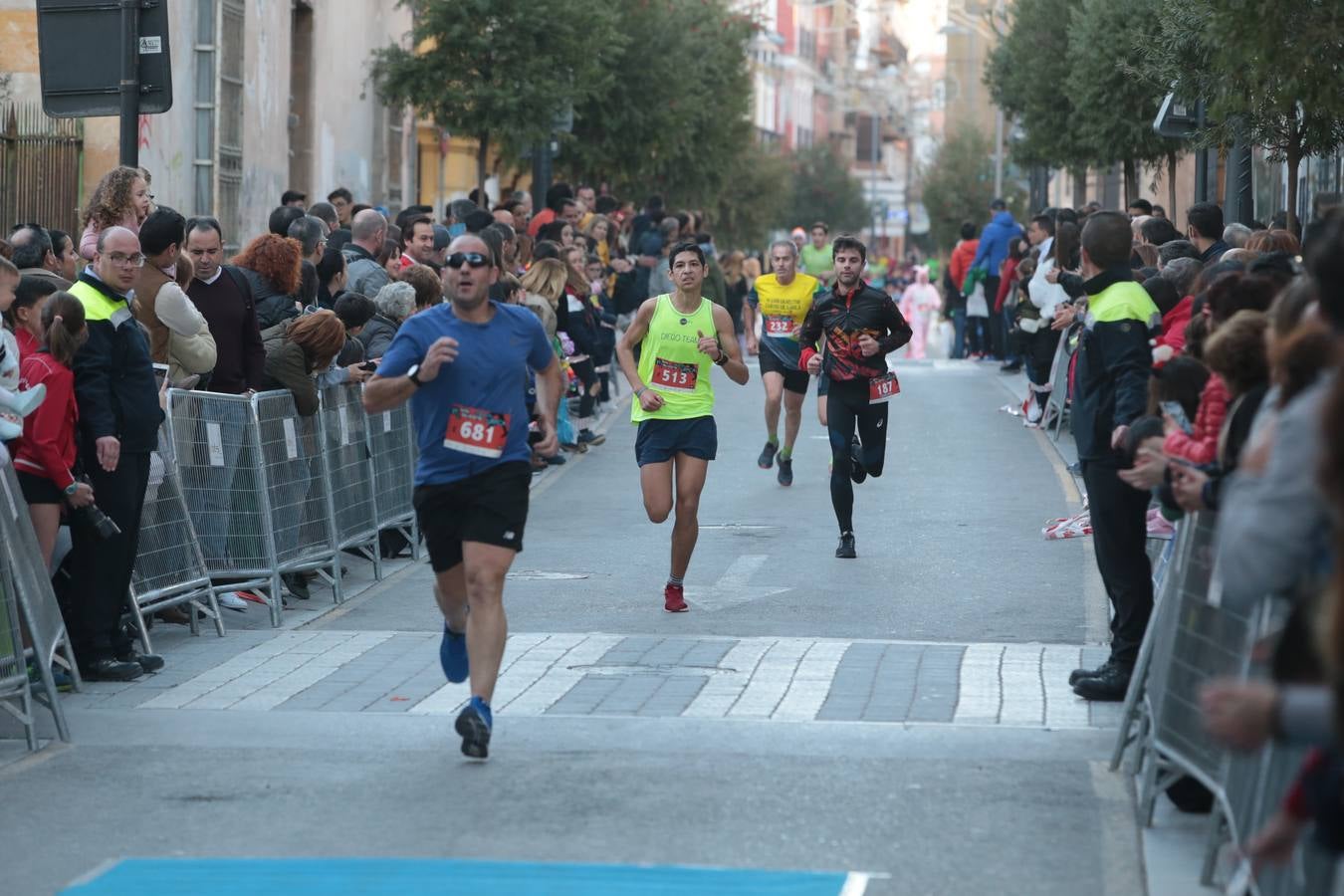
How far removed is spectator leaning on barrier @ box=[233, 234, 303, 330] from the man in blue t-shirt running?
4.30m

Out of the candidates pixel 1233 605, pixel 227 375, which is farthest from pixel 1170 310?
pixel 1233 605

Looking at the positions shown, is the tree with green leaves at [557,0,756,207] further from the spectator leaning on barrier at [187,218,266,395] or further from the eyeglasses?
the eyeglasses

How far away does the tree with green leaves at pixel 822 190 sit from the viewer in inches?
3935

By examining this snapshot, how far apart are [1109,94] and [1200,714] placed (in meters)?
19.3

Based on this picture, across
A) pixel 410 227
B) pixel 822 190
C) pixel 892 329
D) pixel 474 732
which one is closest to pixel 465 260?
pixel 474 732

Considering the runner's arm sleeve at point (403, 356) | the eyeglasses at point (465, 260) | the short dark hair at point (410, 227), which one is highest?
the short dark hair at point (410, 227)

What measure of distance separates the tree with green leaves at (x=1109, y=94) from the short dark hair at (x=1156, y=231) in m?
6.87

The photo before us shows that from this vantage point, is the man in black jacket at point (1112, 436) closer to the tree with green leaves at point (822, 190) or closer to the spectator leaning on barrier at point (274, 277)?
the spectator leaning on barrier at point (274, 277)

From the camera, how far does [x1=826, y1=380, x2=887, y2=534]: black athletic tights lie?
13797 millimetres

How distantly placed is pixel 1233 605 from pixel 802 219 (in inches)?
3723

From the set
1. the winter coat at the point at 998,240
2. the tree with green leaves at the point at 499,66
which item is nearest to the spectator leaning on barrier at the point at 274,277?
the tree with green leaves at the point at 499,66

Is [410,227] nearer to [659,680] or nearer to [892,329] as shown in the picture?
[892,329]

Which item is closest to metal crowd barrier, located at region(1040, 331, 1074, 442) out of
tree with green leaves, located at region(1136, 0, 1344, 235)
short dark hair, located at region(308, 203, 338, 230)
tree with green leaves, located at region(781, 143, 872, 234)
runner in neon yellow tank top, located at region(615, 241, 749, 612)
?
short dark hair, located at region(308, 203, 338, 230)

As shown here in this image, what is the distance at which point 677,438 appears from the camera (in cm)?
1205
